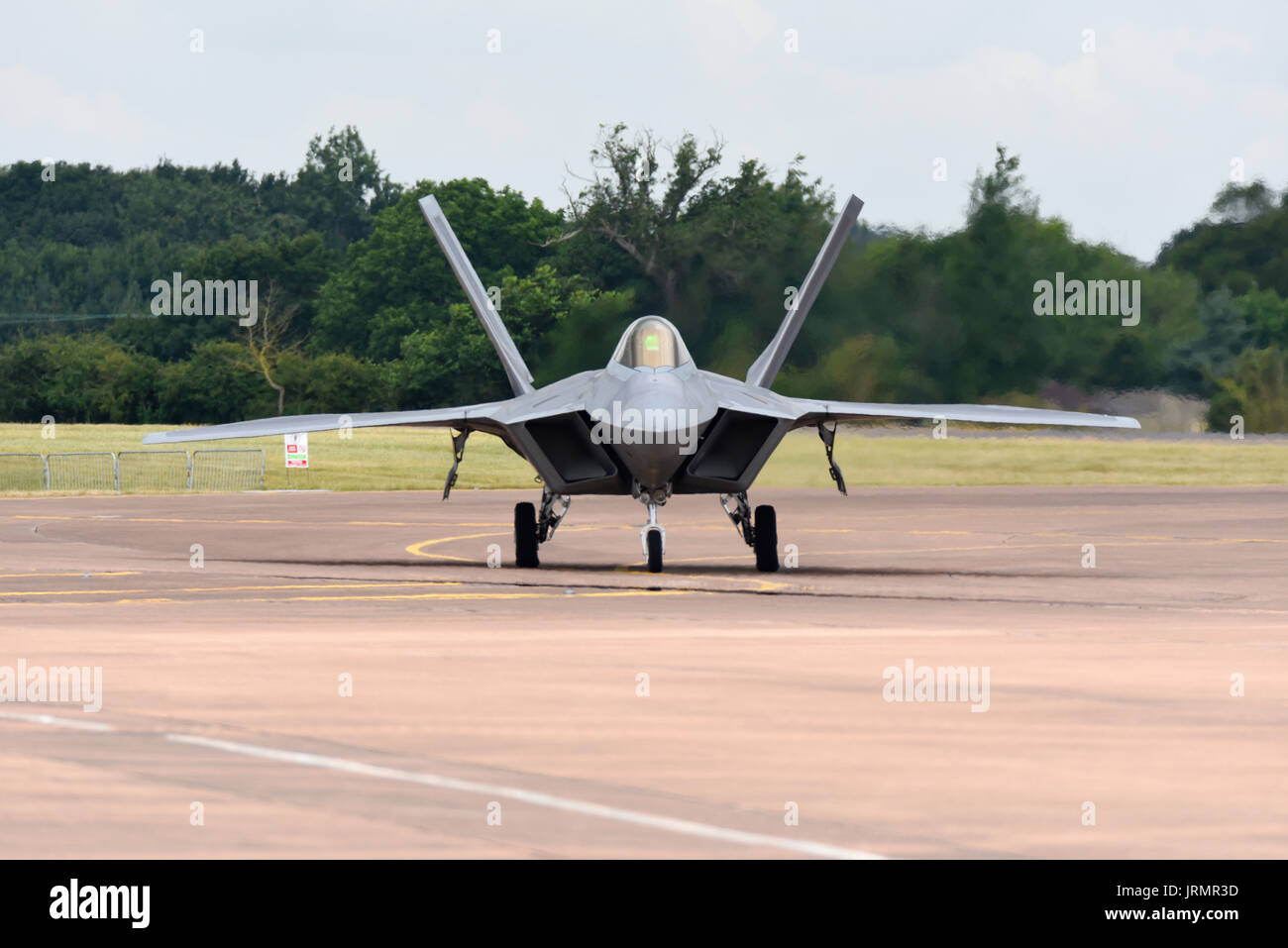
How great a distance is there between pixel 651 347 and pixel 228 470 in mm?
33555

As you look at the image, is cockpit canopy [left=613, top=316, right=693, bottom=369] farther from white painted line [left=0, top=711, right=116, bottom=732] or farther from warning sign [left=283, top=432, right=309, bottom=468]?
warning sign [left=283, top=432, right=309, bottom=468]

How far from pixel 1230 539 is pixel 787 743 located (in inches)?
759

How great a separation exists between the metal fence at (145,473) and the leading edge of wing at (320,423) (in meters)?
25.6

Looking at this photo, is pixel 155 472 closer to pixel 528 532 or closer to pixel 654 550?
pixel 528 532

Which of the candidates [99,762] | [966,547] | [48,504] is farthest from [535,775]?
→ [48,504]

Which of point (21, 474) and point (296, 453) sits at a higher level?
point (296, 453)

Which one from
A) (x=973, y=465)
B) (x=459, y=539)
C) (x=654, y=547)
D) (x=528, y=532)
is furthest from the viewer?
(x=973, y=465)

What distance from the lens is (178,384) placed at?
74.3 m

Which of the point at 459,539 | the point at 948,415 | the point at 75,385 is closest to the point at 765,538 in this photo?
the point at 948,415

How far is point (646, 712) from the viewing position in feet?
28.5

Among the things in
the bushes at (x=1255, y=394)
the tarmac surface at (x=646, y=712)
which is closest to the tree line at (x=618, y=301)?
the bushes at (x=1255, y=394)

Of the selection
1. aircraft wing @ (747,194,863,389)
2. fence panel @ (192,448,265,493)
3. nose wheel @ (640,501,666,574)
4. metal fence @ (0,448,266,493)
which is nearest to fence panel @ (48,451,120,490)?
metal fence @ (0,448,266,493)

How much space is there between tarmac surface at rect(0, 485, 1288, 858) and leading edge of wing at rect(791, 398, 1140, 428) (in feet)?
5.89

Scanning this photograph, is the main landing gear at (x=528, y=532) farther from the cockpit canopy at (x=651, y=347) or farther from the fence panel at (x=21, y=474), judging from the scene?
the fence panel at (x=21, y=474)
